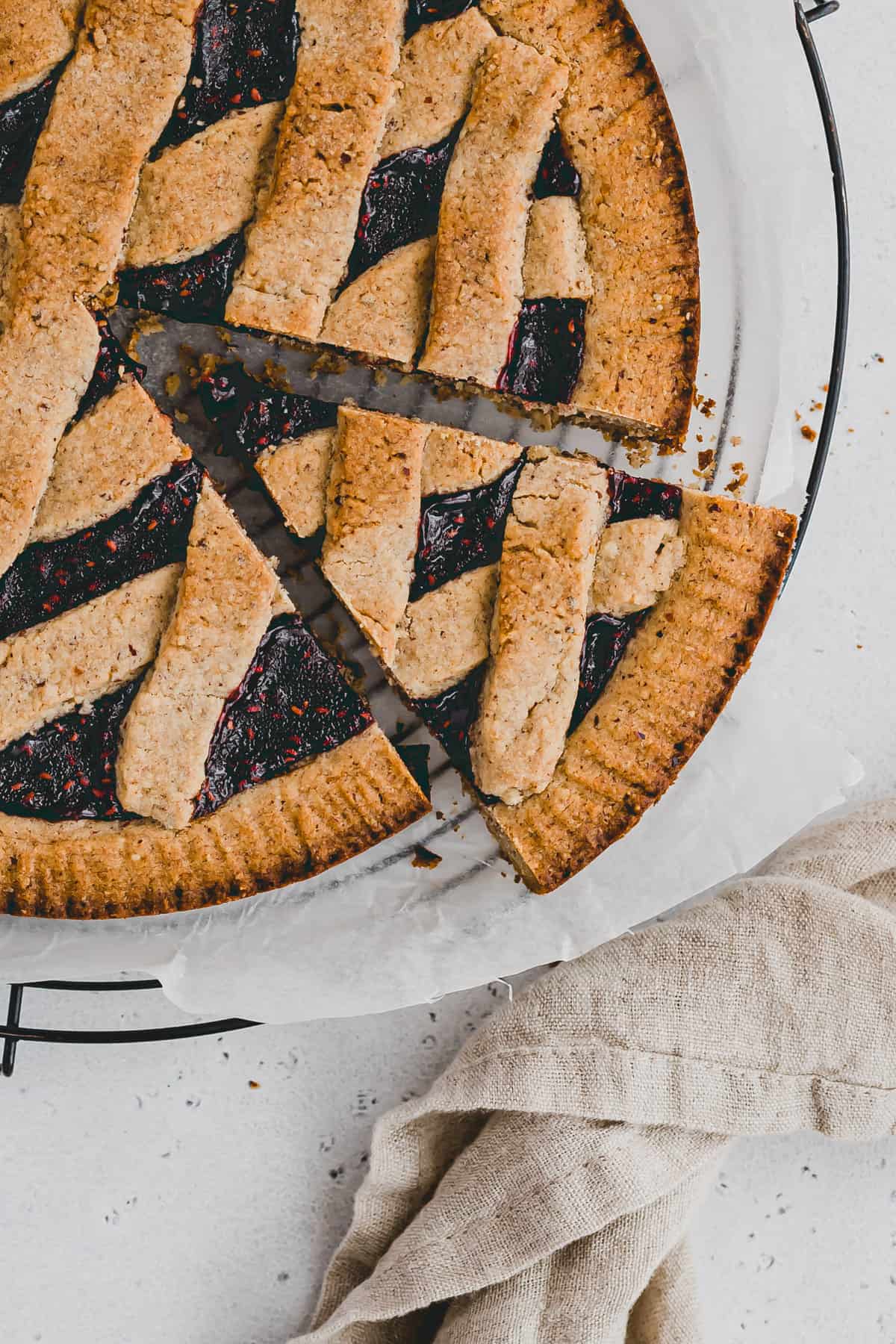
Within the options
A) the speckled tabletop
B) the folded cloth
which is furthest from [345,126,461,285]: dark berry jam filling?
the folded cloth

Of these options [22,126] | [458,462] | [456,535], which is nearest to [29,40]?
[22,126]

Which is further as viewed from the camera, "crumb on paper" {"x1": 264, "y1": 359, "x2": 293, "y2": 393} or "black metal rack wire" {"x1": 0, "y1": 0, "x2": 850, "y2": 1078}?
"crumb on paper" {"x1": 264, "y1": 359, "x2": 293, "y2": 393}

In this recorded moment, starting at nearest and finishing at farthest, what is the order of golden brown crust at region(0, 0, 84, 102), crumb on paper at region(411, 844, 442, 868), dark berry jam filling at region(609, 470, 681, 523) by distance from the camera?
golden brown crust at region(0, 0, 84, 102), dark berry jam filling at region(609, 470, 681, 523), crumb on paper at region(411, 844, 442, 868)

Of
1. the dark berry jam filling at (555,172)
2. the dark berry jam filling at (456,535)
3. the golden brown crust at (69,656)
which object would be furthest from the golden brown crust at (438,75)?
the golden brown crust at (69,656)

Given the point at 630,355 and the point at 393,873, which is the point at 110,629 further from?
the point at 630,355

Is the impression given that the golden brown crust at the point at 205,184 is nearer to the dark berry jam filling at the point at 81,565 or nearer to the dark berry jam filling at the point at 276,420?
the dark berry jam filling at the point at 276,420

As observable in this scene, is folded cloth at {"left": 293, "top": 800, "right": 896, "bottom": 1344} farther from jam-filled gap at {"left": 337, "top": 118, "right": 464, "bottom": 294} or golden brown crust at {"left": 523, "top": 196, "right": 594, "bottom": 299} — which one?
jam-filled gap at {"left": 337, "top": 118, "right": 464, "bottom": 294}

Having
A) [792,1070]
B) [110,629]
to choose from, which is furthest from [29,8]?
[792,1070]

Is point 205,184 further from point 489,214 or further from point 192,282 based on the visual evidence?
point 489,214
